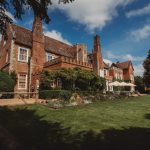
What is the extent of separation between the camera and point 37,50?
1152 inches

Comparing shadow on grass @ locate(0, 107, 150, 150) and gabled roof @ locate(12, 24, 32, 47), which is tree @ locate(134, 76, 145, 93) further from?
shadow on grass @ locate(0, 107, 150, 150)

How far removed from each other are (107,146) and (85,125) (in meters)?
3.22

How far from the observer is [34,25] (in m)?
29.2

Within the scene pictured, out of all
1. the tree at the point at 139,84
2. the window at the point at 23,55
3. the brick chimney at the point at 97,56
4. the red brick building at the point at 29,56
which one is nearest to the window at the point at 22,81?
the red brick building at the point at 29,56

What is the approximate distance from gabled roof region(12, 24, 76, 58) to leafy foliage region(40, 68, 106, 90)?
7.25 metres

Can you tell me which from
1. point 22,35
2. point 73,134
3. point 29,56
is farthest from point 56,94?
point 73,134

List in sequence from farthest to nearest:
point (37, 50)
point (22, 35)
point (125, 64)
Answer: point (125, 64), point (22, 35), point (37, 50)

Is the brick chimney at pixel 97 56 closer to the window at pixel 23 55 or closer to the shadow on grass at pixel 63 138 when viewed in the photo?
the window at pixel 23 55

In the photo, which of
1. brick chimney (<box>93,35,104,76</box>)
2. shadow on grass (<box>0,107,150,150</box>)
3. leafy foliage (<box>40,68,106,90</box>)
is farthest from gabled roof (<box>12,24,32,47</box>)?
shadow on grass (<box>0,107,150,150</box>)

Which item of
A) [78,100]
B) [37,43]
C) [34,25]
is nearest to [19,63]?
[37,43]

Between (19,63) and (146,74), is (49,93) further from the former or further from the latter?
(146,74)

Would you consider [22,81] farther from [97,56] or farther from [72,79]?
[97,56]

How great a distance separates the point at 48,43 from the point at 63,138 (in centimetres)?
2752

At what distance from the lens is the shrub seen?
67.0ft
